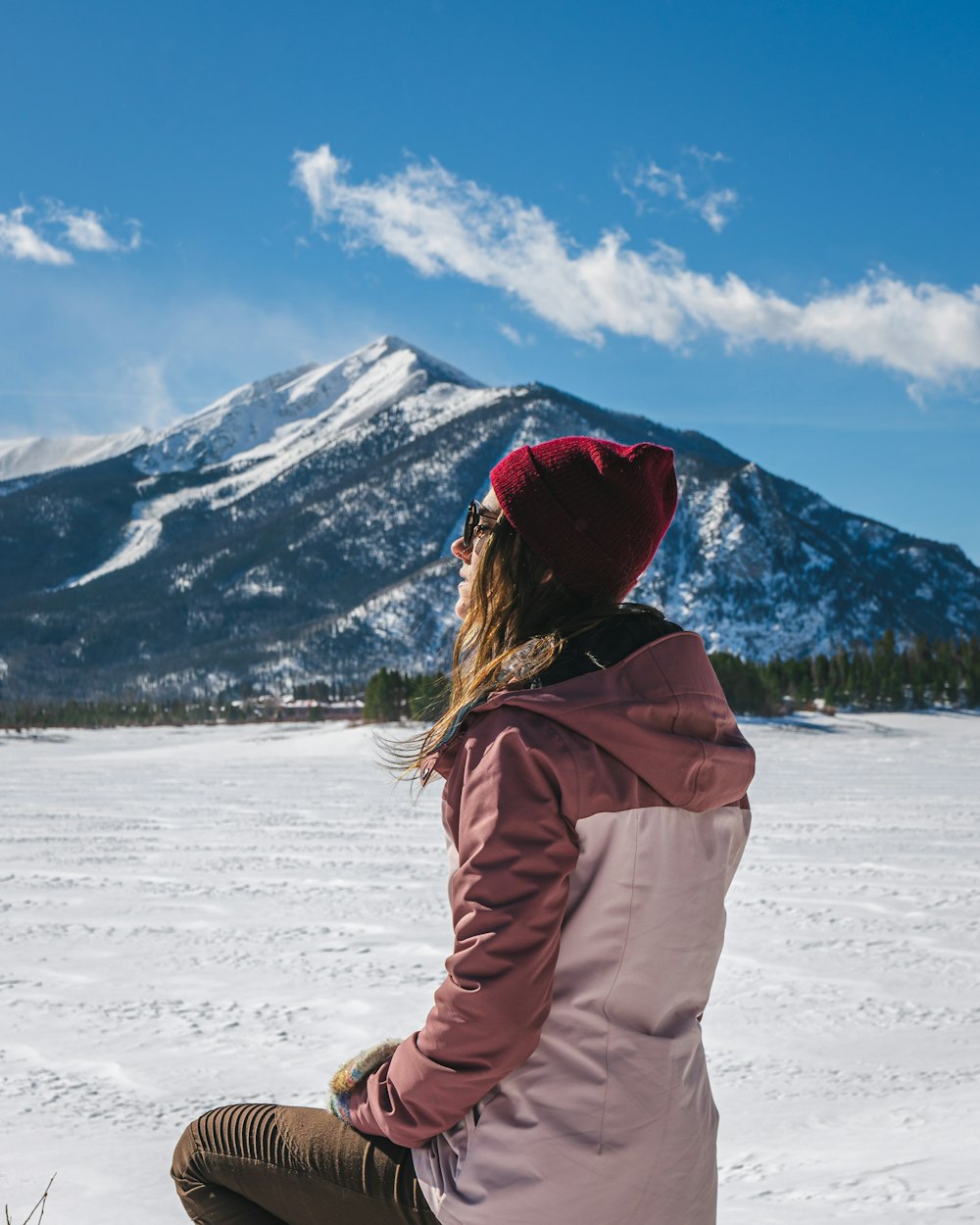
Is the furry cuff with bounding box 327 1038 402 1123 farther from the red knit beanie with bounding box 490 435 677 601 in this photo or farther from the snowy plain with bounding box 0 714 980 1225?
Answer: the snowy plain with bounding box 0 714 980 1225

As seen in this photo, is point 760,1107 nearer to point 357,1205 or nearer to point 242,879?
point 357,1205

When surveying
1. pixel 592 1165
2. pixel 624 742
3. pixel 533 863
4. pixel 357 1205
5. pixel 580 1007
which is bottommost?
pixel 357 1205

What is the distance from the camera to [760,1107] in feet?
15.6

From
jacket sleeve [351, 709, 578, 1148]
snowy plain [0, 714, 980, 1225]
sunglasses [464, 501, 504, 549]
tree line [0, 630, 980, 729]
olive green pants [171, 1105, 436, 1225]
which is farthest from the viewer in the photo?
tree line [0, 630, 980, 729]

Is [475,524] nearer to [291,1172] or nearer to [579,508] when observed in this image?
[579,508]

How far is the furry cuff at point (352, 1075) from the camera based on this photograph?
6.30ft

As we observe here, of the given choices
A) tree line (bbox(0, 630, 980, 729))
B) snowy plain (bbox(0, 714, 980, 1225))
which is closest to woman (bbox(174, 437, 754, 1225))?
snowy plain (bbox(0, 714, 980, 1225))

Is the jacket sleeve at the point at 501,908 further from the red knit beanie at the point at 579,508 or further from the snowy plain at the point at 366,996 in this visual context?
the snowy plain at the point at 366,996

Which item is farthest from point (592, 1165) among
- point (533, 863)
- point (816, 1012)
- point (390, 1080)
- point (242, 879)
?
point (242, 879)

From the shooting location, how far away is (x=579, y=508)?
6.23 feet

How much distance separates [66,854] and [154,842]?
1.21m

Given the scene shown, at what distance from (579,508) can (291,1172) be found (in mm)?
1269

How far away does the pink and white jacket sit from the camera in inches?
64.9

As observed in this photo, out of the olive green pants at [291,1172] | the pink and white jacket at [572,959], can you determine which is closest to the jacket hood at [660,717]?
the pink and white jacket at [572,959]
